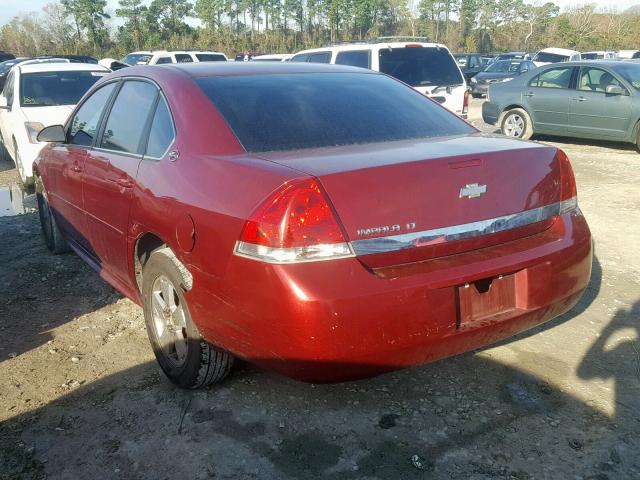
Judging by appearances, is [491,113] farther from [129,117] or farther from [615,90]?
[129,117]

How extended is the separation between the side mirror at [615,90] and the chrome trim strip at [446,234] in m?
8.78

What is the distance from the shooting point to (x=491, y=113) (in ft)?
41.4

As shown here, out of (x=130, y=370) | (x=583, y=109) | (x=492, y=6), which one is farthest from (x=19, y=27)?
(x=130, y=370)

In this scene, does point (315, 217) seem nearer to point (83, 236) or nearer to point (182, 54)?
point (83, 236)

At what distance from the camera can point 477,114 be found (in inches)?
691

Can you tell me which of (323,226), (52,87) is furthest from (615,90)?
(323,226)

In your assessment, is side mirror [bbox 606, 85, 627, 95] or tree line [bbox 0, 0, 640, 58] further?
tree line [bbox 0, 0, 640, 58]

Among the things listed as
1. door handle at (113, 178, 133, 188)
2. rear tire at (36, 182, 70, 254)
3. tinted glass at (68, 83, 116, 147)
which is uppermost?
tinted glass at (68, 83, 116, 147)

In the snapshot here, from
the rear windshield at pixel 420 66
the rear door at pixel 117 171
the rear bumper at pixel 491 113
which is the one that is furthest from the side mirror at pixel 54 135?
the rear bumper at pixel 491 113

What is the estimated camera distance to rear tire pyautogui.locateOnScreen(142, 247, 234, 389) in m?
3.06

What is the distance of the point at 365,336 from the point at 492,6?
69601 millimetres

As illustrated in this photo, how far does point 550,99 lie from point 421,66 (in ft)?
9.88

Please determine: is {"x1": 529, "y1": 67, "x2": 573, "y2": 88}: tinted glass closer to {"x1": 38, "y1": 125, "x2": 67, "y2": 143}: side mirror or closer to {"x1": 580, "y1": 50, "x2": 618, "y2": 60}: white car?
{"x1": 38, "y1": 125, "x2": 67, "y2": 143}: side mirror

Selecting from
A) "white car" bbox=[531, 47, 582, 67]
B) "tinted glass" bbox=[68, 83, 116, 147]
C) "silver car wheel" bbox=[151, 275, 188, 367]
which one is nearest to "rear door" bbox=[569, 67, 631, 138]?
"tinted glass" bbox=[68, 83, 116, 147]
